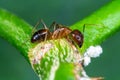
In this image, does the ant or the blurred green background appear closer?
the ant

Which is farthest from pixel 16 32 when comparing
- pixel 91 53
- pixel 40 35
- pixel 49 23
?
pixel 49 23

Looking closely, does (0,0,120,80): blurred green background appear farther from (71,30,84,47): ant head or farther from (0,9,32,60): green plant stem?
(71,30,84,47): ant head

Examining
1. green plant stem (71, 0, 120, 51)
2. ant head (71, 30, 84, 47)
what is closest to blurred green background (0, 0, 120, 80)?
green plant stem (71, 0, 120, 51)

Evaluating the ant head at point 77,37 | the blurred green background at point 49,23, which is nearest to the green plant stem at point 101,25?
the ant head at point 77,37

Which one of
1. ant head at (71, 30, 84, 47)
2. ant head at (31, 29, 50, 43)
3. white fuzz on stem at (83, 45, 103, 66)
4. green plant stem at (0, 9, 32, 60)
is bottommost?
white fuzz on stem at (83, 45, 103, 66)

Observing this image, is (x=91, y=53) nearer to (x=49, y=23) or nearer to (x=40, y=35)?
(x=40, y=35)

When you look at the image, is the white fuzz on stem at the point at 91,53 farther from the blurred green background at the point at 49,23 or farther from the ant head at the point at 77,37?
the blurred green background at the point at 49,23
